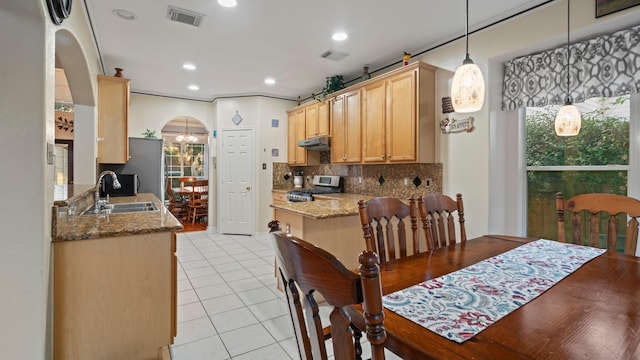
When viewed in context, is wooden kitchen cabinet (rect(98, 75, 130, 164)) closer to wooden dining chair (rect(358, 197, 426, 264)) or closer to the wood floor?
the wood floor

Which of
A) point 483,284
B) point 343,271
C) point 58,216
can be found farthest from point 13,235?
point 483,284

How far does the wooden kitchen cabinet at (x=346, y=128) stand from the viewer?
4.08 m

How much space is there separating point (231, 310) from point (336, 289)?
7.70 ft

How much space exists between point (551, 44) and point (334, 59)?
2.22m

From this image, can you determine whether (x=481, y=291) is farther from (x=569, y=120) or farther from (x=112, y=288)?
(x=112, y=288)

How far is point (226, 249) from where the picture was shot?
4.66 m

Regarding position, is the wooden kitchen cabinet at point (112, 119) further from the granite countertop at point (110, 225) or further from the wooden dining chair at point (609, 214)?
the wooden dining chair at point (609, 214)

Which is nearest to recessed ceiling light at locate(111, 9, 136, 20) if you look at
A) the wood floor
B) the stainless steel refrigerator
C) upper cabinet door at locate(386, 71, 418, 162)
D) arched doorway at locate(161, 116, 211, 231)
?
the stainless steel refrigerator

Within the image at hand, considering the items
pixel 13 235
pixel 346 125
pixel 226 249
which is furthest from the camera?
pixel 226 249

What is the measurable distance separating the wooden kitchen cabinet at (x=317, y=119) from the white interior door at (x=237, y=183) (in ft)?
3.85

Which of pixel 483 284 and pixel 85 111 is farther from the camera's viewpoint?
pixel 85 111

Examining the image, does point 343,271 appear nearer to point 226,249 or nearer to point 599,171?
point 599,171

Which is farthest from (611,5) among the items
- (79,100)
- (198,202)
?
(198,202)

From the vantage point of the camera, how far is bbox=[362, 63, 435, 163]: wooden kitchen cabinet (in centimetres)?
332
